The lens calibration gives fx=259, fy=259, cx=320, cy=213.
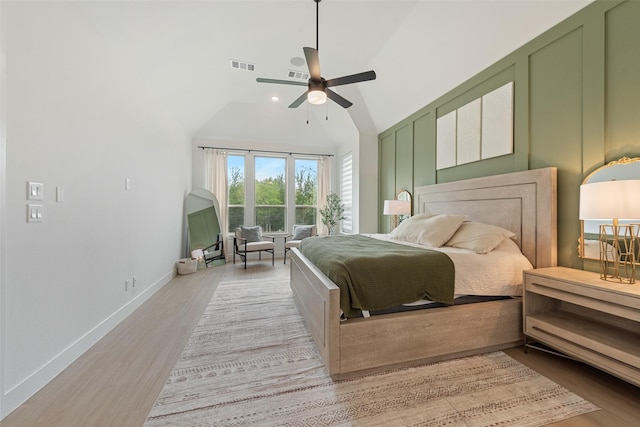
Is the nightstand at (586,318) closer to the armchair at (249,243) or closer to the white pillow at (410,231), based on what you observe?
the white pillow at (410,231)

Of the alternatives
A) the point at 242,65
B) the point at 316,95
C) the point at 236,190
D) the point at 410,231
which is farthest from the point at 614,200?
the point at 236,190

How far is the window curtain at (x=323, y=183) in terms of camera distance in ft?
21.1

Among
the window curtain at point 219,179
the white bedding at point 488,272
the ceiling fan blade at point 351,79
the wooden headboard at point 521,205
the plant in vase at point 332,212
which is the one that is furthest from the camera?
the plant in vase at point 332,212

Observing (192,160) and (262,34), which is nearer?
(262,34)

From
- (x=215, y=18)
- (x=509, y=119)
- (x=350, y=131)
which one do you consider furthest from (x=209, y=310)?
(x=350, y=131)

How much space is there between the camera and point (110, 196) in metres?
2.51

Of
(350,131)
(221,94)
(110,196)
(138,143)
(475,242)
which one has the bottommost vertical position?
(475,242)

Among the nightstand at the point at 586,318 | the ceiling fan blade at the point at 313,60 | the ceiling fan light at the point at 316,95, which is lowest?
the nightstand at the point at 586,318

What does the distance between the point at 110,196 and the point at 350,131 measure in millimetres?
4328

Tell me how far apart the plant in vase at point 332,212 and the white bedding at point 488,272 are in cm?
387

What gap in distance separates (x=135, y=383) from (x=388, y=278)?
1.85 meters

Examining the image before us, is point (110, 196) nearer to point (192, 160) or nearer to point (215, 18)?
point (215, 18)

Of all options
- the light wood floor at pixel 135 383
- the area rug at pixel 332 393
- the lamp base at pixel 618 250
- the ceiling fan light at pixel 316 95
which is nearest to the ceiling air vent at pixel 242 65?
the ceiling fan light at pixel 316 95

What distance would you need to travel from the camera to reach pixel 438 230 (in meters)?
2.70
